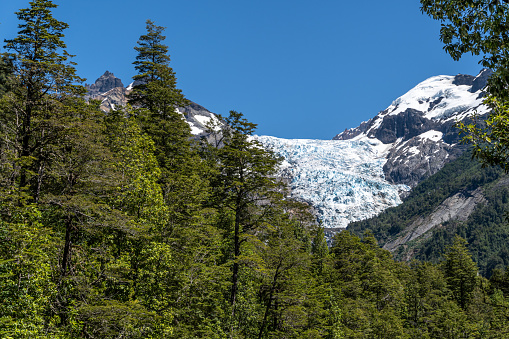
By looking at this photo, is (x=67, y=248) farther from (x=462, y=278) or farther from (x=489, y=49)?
(x=462, y=278)

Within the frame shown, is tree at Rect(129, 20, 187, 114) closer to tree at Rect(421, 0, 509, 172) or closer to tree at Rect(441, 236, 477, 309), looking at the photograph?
tree at Rect(421, 0, 509, 172)

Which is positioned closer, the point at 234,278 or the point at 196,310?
the point at 196,310

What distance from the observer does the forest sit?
15102mm

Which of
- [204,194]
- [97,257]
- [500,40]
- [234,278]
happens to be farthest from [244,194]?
[500,40]

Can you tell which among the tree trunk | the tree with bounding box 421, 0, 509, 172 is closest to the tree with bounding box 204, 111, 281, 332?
the tree trunk

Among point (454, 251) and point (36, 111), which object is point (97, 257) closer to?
point (36, 111)

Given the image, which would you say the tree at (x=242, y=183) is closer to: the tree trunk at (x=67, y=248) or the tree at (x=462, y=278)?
the tree trunk at (x=67, y=248)

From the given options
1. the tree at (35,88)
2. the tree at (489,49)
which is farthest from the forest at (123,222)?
the tree at (489,49)

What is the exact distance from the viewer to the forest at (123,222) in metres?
15.1

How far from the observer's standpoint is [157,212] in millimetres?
20500

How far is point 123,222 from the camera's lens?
1678 cm

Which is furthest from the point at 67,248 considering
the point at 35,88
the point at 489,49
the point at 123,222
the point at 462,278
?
the point at 462,278

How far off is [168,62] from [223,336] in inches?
1228

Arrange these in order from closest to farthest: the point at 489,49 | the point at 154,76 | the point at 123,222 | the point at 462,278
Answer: the point at 489,49
the point at 123,222
the point at 154,76
the point at 462,278
